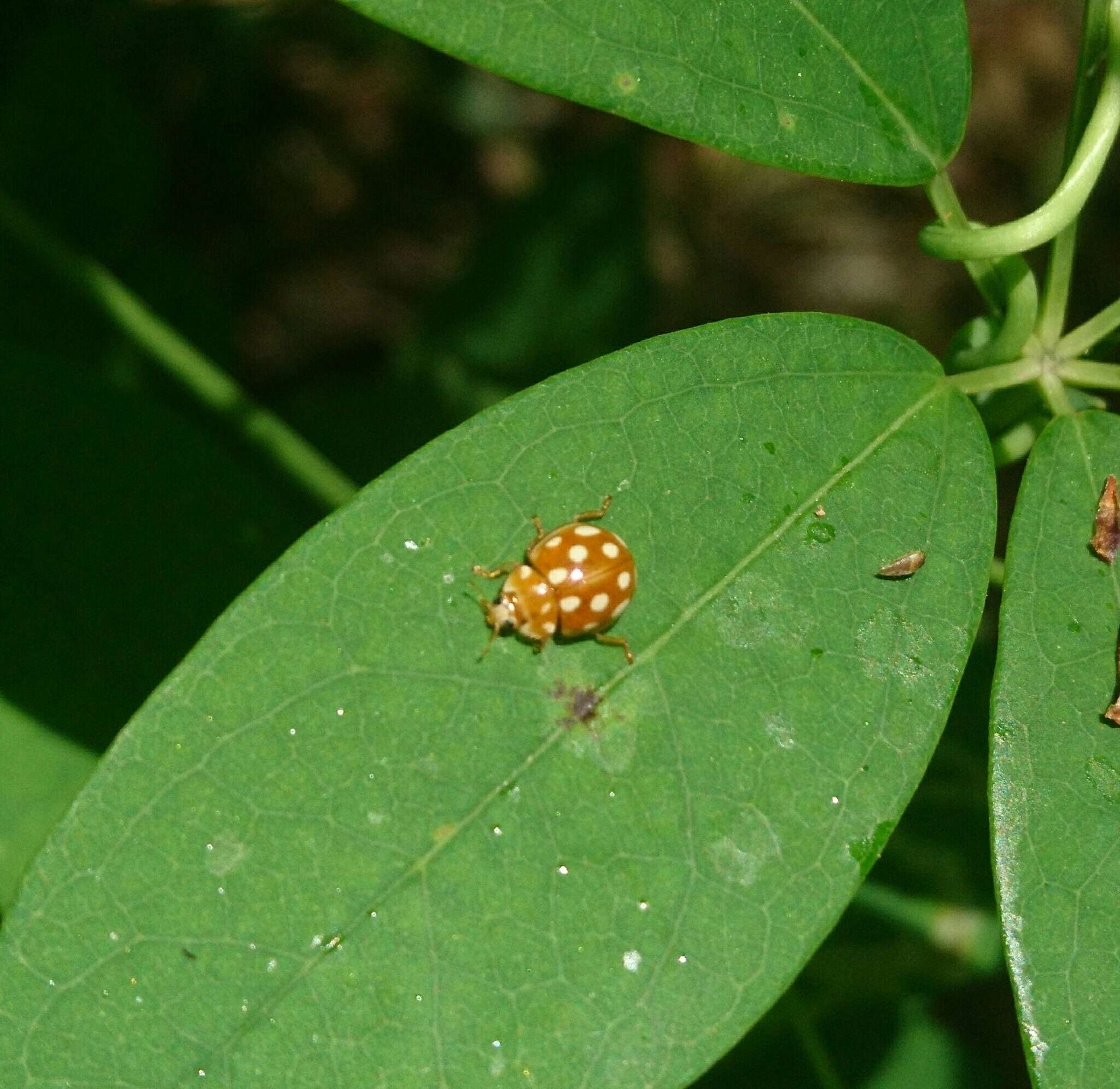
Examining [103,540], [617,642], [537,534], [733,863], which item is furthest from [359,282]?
[733,863]

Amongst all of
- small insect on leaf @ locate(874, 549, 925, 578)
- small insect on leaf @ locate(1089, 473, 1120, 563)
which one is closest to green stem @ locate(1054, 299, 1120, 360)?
small insect on leaf @ locate(1089, 473, 1120, 563)

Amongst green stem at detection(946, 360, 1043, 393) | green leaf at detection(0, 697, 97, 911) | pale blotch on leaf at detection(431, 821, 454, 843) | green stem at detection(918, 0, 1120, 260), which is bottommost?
green leaf at detection(0, 697, 97, 911)

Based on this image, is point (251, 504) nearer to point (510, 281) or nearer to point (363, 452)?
point (363, 452)

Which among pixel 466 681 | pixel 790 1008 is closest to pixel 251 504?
pixel 466 681

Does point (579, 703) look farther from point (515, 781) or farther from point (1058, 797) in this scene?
point (1058, 797)

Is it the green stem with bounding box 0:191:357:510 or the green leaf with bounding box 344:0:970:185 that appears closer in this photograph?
the green leaf with bounding box 344:0:970:185

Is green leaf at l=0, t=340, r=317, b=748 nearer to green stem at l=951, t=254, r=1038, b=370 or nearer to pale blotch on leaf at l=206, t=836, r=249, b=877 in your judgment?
pale blotch on leaf at l=206, t=836, r=249, b=877
